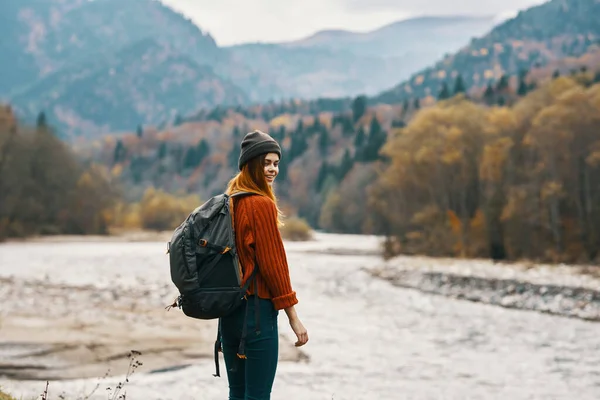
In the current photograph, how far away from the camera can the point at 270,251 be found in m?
4.11

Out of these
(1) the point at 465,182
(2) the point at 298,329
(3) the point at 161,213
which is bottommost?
(3) the point at 161,213

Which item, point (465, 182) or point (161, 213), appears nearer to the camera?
point (465, 182)

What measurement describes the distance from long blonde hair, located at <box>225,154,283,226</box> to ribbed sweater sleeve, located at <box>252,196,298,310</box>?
6.1 inches

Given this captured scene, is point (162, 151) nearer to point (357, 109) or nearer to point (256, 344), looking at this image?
point (357, 109)

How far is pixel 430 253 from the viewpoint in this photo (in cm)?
4809

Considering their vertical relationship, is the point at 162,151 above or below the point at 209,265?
above

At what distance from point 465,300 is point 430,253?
1885 cm

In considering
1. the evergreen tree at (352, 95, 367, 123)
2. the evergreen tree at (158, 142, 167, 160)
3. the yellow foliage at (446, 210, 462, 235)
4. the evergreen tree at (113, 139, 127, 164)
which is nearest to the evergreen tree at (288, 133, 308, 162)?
the evergreen tree at (352, 95, 367, 123)

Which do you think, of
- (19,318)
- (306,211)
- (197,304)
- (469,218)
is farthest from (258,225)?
(306,211)

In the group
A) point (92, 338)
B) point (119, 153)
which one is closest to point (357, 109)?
point (119, 153)

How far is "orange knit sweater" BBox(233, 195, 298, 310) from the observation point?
4.10 metres

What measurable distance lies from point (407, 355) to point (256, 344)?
1212 cm

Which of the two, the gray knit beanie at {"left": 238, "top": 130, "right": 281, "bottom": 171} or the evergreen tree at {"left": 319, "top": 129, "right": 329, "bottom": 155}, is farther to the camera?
the evergreen tree at {"left": 319, "top": 129, "right": 329, "bottom": 155}

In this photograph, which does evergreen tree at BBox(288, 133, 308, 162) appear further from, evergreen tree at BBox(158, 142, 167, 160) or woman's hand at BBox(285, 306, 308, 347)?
woman's hand at BBox(285, 306, 308, 347)
